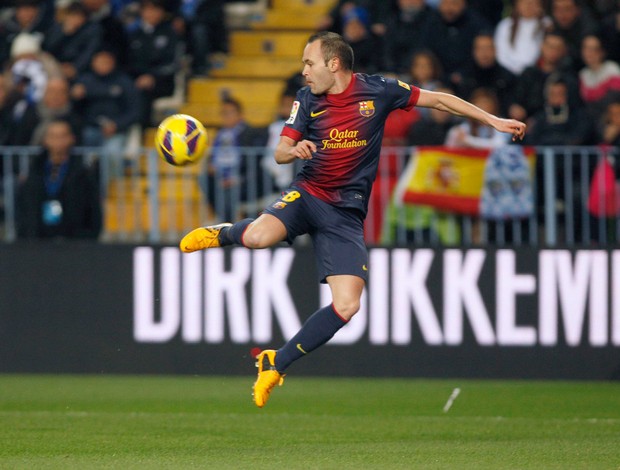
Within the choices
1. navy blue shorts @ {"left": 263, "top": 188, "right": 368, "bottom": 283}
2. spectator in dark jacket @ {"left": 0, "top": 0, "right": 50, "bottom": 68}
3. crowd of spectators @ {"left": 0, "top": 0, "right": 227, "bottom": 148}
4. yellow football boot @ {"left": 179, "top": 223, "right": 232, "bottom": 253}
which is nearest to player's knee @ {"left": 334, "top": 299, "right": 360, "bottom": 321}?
navy blue shorts @ {"left": 263, "top": 188, "right": 368, "bottom": 283}

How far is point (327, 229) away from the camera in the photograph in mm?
9219

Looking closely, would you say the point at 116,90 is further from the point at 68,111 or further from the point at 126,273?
the point at 126,273

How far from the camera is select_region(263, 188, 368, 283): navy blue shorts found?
9117mm

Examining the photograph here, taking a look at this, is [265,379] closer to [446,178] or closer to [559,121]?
[446,178]

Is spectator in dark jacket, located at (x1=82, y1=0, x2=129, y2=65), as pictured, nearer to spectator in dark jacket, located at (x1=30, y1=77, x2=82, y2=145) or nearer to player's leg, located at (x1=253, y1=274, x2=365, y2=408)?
spectator in dark jacket, located at (x1=30, y1=77, x2=82, y2=145)

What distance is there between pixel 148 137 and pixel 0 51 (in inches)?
103

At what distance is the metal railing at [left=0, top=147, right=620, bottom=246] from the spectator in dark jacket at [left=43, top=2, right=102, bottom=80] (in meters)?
2.96

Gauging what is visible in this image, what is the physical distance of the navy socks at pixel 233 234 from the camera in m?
9.16

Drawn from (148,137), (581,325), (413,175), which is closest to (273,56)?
(148,137)

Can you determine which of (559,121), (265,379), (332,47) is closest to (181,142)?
(332,47)

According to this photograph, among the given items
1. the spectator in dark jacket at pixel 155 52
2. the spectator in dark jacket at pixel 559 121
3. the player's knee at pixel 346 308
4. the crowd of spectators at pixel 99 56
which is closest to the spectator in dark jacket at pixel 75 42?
the crowd of spectators at pixel 99 56

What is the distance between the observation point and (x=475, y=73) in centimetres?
1418

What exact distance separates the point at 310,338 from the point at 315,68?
1741 mm

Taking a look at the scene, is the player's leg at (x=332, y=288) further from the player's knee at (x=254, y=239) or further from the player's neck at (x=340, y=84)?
the player's neck at (x=340, y=84)
